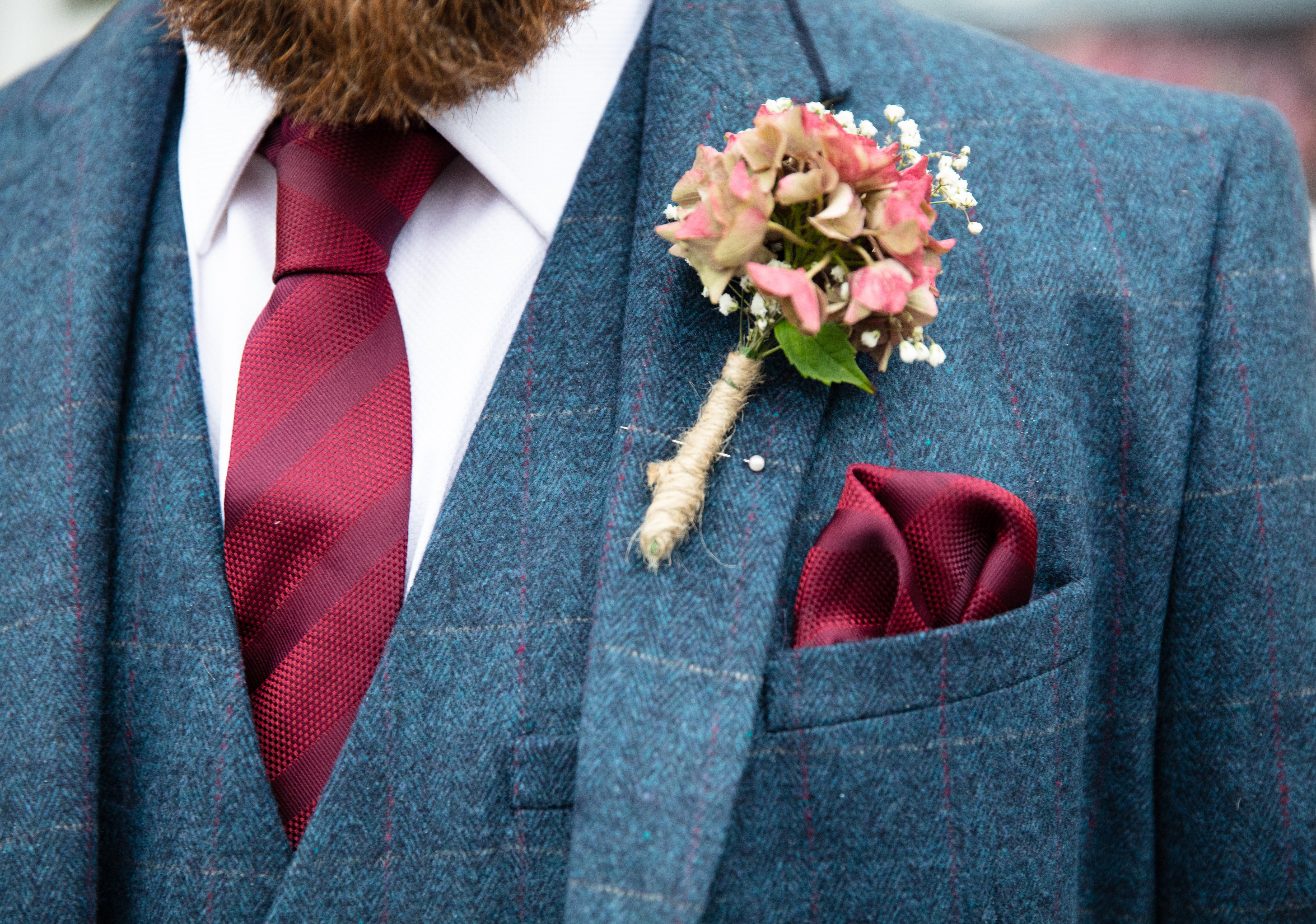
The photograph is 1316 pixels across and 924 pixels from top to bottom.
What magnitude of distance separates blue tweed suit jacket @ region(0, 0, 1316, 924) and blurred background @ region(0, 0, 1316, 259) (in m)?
1.47

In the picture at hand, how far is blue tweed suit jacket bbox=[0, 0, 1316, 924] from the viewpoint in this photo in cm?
62

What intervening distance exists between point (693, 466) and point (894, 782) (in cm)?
25

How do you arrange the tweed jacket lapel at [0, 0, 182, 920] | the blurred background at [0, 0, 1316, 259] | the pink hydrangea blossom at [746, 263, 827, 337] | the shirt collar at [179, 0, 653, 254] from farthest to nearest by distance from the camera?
the blurred background at [0, 0, 1316, 259] < the shirt collar at [179, 0, 653, 254] < the tweed jacket lapel at [0, 0, 182, 920] < the pink hydrangea blossom at [746, 263, 827, 337]

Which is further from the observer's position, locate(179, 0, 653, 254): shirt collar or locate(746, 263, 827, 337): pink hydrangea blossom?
locate(179, 0, 653, 254): shirt collar

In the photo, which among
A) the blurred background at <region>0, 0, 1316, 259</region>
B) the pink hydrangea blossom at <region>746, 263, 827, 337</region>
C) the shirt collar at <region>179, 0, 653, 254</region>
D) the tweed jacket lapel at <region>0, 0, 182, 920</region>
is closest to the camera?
the pink hydrangea blossom at <region>746, 263, 827, 337</region>

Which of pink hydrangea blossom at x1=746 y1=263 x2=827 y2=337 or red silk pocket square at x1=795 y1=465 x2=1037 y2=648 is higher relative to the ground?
A: pink hydrangea blossom at x1=746 y1=263 x2=827 y2=337

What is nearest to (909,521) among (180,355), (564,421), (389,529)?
(564,421)

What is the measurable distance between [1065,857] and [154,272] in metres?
0.88

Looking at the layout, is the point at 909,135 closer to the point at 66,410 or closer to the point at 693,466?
the point at 693,466

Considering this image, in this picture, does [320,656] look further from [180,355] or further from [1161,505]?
[1161,505]

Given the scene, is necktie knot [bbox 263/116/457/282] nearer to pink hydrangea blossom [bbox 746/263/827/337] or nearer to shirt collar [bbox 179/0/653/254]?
shirt collar [bbox 179/0/653/254]

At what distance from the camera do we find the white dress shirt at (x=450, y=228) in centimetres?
76

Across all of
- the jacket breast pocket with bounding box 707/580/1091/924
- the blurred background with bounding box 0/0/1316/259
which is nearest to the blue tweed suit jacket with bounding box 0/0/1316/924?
the jacket breast pocket with bounding box 707/580/1091/924

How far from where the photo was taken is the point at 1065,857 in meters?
0.69
